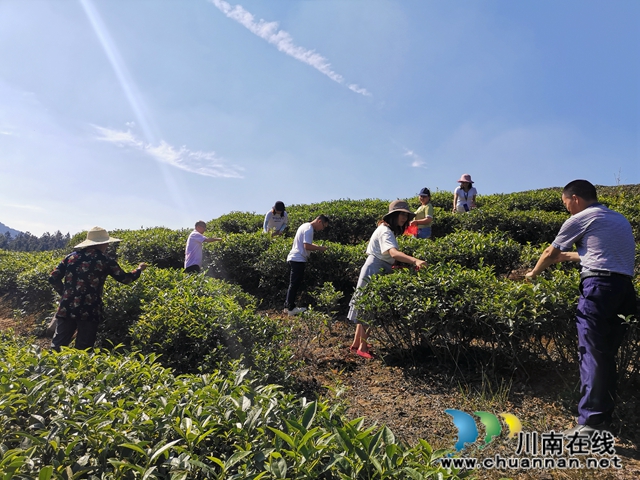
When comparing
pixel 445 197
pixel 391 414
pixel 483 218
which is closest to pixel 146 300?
pixel 391 414

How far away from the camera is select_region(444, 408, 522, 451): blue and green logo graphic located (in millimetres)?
2921

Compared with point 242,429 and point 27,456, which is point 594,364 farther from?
point 27,456

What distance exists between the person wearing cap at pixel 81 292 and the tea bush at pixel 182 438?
2.41 m

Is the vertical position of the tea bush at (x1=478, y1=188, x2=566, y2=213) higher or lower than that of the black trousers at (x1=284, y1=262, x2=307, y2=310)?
higher

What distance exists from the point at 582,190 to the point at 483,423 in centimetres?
219

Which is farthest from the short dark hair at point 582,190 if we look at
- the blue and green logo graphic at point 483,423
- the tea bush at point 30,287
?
the tea bush at point 30,287

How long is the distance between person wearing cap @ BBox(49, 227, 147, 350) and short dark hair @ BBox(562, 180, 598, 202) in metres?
5.24

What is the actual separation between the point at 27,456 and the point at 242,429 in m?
0.88

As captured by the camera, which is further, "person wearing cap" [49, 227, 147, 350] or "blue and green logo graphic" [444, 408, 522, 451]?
"person wearing cap" [49, 227, 147, 350]

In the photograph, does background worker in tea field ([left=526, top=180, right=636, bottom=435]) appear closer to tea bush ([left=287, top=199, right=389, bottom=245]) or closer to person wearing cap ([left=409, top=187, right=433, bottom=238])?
person wearing cap ([left=409, top=187, right=433, bottom=238])

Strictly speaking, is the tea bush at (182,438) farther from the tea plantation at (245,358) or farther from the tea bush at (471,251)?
the tea bush at (471,251)

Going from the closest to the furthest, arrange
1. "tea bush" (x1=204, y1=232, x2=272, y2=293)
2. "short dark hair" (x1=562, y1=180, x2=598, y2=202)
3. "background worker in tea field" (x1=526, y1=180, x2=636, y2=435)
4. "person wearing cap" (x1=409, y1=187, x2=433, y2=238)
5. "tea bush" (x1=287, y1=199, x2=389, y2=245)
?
"background worker in tea field" (x1=526, y1=180, x2=636, y2=435) → "short dark hair" (x1=562, y1=180, x2=598, y2=202) → "person wearing cap" (x1=409, y1=187, x2=433, y2=238) → "tea bush" (x1=204, y1=232, x2=272, y2=293) → "tea bush" (x1=287, y1=199, x2=389, y2=245)

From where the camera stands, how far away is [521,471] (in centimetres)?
257

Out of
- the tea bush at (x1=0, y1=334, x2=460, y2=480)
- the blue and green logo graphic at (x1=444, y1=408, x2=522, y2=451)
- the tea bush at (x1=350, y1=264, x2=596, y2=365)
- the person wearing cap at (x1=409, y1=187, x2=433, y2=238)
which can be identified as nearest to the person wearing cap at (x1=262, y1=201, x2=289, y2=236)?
the person wearing cap at (x1=409, y1=187, x2=433, y2=238)
